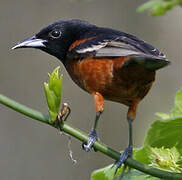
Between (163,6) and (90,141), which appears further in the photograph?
(163,6)

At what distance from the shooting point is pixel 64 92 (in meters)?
7.30

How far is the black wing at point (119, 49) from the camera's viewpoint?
216 cm

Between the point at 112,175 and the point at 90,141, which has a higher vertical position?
the point at 90,141

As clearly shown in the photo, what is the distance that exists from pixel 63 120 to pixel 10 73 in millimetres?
5133

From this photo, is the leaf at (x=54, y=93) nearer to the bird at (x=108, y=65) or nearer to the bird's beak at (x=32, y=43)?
the bird at (x=108, y=65)

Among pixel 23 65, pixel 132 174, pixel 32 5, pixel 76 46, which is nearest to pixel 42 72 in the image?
pixel 23 65

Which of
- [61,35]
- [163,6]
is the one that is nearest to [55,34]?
[61,35]

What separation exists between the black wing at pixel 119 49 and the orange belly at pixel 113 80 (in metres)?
0.04

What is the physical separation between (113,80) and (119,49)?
173 mm

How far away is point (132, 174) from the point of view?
191 cm

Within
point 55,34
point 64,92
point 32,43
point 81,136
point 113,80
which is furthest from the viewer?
point 64,92

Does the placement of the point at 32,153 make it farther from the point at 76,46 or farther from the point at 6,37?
the point at 76,46

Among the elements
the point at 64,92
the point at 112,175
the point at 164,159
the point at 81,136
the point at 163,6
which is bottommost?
the point at 64,92

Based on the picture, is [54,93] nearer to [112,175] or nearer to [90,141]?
[90,141]
